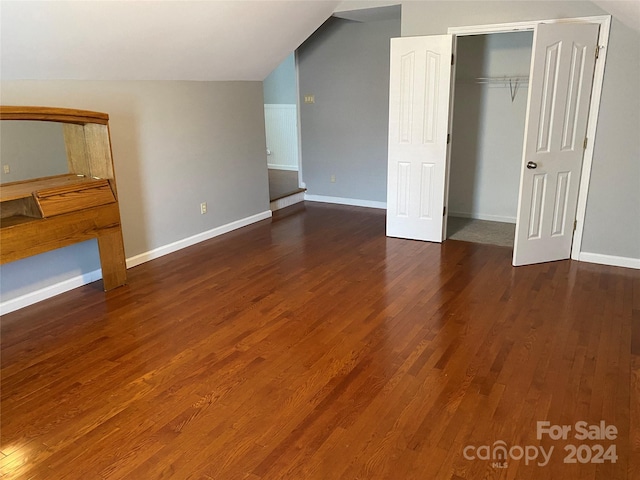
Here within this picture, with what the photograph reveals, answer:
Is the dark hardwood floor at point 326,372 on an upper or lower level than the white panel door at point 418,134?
lower

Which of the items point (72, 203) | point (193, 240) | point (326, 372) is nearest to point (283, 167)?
point (193, 240)

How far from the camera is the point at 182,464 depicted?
6.84ft

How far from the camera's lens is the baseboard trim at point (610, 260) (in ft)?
13.7

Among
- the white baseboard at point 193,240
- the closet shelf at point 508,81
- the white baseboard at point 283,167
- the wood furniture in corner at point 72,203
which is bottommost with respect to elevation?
the white baseboard at point 193,240

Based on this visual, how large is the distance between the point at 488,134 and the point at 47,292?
4.62m

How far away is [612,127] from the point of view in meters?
4.02

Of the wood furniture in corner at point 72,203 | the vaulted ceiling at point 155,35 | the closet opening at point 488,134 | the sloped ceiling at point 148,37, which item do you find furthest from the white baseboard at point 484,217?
the wood furniture in corner at point 72,203

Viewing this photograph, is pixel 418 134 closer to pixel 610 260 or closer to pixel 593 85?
pixel 593 85

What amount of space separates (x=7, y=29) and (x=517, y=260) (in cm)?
406

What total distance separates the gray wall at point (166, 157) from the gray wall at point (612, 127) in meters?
2.38

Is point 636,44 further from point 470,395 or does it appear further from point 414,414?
point 414,414

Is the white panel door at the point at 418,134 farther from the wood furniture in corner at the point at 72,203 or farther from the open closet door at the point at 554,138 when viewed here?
the wood furniture in corner at the point at 72,203

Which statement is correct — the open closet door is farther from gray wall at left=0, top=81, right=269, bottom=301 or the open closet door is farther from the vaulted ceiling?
gray wall at left=0, top=81, right=269, bottom=301

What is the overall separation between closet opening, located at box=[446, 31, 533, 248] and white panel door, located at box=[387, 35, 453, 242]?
51cm
